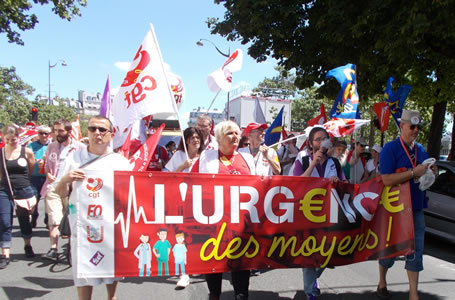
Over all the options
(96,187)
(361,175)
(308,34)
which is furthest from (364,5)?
(96,187)

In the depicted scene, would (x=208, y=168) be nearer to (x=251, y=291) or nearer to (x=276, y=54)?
(x=251, y=291)

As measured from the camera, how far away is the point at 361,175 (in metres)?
6.22

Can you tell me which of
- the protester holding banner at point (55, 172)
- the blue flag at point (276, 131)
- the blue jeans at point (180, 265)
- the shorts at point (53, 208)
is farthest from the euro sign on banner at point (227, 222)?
the blue flag at point (276, 131)

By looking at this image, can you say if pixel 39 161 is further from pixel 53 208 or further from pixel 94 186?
pixel 94 186

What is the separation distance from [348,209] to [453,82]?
8.36 metres

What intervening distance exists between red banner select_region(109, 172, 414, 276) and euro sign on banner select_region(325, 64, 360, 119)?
5.88 ft

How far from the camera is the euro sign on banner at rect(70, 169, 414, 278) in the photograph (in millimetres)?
2773

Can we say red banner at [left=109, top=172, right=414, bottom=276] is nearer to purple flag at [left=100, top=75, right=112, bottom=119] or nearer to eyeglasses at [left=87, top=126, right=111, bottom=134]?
eyeglasses at [left=87, top=126, right=111, bottom=134]

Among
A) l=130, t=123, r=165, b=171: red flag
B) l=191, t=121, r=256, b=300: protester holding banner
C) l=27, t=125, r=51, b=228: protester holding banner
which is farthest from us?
l=27, t=125, r=51, b=228: protester holding banner

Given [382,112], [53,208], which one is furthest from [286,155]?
[53,208]

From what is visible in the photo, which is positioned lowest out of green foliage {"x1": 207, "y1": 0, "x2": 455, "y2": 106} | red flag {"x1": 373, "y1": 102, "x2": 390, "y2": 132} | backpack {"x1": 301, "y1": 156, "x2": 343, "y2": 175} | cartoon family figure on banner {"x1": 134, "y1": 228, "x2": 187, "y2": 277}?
cartoon family figure on banner {"x1": 134, "y1": 228, "x2": 187, "y2": 277}

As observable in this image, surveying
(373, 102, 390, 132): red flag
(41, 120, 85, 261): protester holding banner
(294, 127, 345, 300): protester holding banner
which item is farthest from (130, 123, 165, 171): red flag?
(373, 102, 390, 132): red flag

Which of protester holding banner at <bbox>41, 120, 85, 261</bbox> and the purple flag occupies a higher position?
the purple flag

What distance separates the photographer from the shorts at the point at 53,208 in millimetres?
4805
